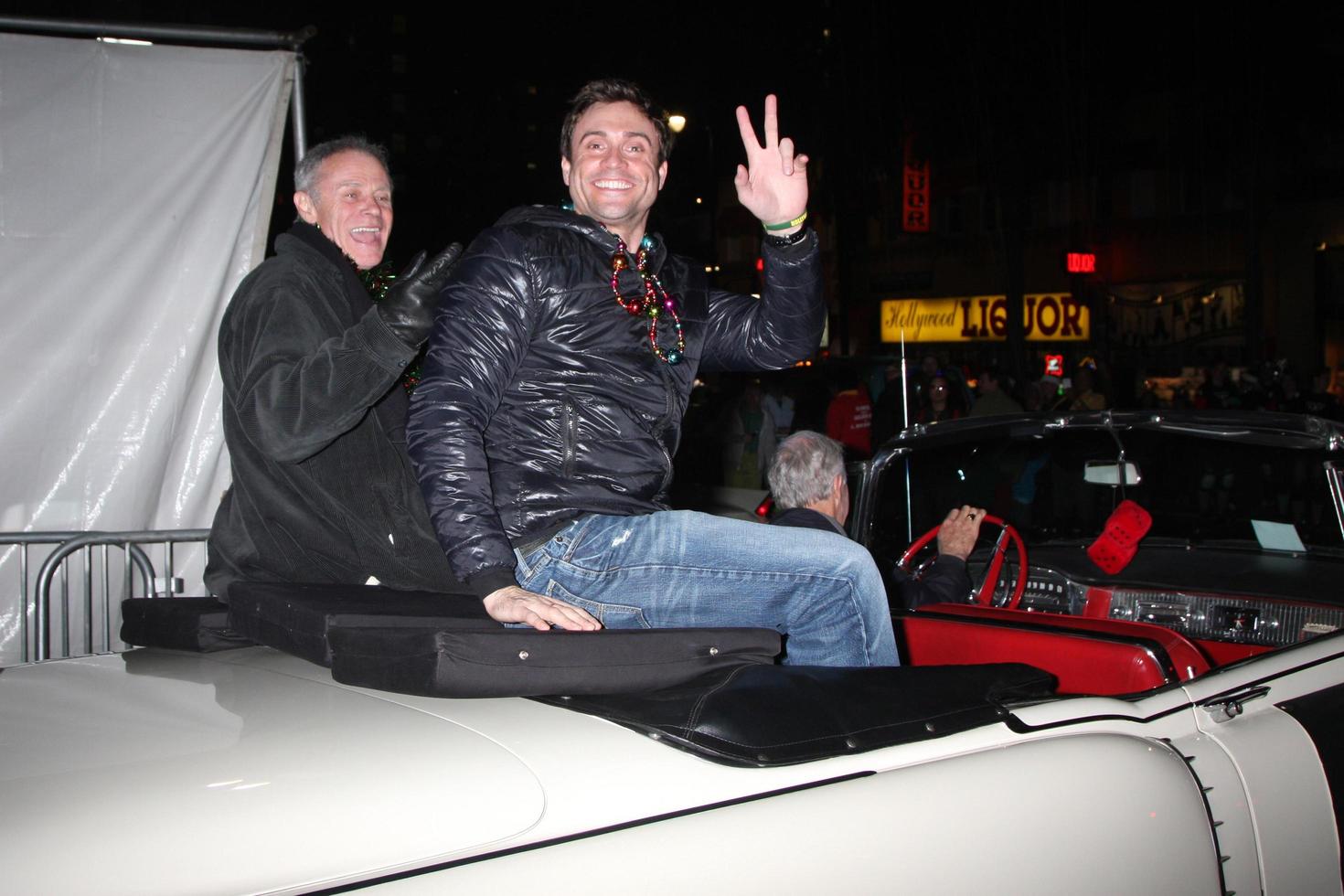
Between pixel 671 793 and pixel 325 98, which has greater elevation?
pixel 325 98

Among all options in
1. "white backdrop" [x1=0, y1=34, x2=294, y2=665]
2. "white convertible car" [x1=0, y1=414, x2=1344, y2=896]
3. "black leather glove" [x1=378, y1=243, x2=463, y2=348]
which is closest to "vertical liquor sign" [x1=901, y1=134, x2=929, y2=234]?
"white backdrop" [x1=0, y1=34, x2=294, y2=665]

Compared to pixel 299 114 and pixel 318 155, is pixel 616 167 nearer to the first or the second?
pixel 318 155

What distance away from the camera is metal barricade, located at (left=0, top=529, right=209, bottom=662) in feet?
13.0

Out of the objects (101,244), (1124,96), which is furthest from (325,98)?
(101,244)

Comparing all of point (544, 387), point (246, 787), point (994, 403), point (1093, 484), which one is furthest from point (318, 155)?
point (994, 403)

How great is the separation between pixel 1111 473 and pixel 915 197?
27.0 meters

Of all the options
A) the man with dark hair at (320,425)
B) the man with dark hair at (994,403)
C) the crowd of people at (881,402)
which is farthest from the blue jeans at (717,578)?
the man with dark hair at (994,403)

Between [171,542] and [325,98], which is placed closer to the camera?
[171,542]

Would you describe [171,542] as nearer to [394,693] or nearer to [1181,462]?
[394,693]

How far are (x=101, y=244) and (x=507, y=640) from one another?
3228 mm

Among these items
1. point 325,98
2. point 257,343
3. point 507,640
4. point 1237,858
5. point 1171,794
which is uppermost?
point 325,98

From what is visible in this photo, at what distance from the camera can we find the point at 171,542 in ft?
14.3

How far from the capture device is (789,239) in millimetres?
2518

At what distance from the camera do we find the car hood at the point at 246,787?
1319 mm
